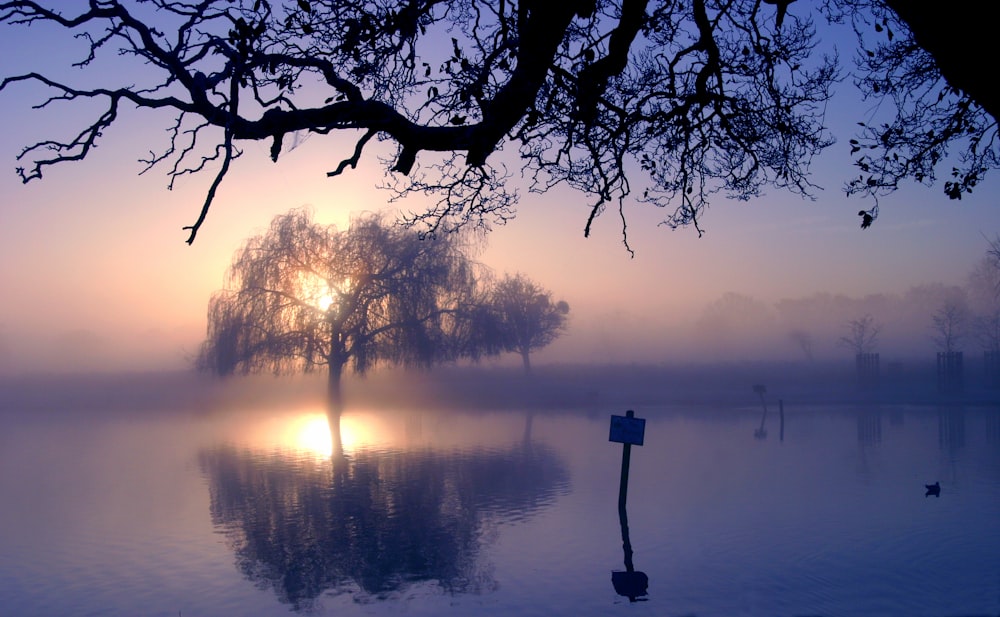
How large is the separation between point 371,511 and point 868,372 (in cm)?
4666

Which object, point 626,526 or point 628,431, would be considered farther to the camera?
point 628,431

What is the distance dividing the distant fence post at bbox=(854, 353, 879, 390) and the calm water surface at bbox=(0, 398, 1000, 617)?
29667 mm

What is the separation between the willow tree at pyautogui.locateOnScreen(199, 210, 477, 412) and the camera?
1431 inches

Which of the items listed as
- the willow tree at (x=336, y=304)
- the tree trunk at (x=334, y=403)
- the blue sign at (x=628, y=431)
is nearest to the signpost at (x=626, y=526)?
the blue sign at (x=628, y=431)

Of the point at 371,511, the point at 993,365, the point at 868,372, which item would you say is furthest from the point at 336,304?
the point at 993,365

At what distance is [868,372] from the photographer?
173 feet

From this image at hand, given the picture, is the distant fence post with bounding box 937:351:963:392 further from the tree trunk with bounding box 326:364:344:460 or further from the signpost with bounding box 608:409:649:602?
the signpost with bounding box 608:409:649:602

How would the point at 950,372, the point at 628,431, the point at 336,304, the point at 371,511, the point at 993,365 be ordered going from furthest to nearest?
the point at 993,365 < the point at 950,372 < the point at 336,304 < the point at 371,511 < the point at 628,431

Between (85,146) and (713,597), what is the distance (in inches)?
261

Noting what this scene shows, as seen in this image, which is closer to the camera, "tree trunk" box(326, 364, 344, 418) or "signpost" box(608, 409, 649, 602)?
"signpost" box(608, 409, 649, 602)

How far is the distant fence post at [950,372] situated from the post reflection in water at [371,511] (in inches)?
1404

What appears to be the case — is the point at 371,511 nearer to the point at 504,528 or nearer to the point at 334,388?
the point at 504,528

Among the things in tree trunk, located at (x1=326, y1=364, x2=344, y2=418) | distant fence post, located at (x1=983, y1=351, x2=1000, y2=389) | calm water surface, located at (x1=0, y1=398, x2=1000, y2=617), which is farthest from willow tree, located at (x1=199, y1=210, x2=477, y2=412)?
distant fence post, located at (x1=983, y1=351, x2=1000, y2=389)

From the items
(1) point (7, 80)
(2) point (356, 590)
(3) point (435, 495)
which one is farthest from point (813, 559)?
(1) point (7, 80)
